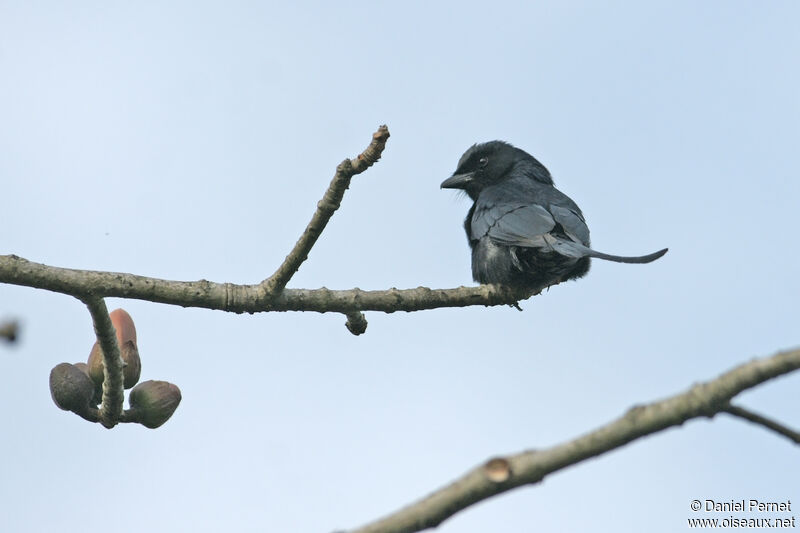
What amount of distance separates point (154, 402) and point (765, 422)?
8.51ft

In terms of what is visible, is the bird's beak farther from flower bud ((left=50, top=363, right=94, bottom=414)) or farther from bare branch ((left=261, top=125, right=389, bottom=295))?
flower bud ((left=50, top=363, right=94, bottom=414))

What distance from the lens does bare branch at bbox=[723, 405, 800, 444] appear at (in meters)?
2.03

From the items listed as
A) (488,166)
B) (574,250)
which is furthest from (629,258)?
(488,166)

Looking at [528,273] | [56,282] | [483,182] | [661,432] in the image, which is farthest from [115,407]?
[483,182]

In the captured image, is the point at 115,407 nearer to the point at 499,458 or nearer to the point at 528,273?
the point at 499,458

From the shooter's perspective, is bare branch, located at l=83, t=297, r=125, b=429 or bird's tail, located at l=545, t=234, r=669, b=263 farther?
bird's tail, located at l=545, t=234, r=669, b=263

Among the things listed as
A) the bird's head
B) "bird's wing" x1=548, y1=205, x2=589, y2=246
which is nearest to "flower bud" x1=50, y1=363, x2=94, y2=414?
"bird's wing" x1=548, y1=205, x2=589, y2=246

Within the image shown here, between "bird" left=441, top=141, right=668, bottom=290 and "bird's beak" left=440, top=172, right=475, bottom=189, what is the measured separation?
0.28 m

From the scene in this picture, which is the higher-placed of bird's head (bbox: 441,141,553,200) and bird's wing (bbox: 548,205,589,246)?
bird's head (bbox: 441,141,553,200)

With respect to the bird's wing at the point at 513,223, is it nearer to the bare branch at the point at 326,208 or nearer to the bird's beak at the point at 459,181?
the bird's beak at the point at 459,181

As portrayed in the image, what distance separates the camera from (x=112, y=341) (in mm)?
3871

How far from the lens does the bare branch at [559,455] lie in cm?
192

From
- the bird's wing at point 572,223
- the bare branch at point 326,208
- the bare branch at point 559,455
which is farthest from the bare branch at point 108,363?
the bird's wing at point 572,223

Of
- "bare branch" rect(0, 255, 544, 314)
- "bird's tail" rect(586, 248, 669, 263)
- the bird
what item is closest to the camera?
"bare branch" rect(0, 255, 544, 314)
